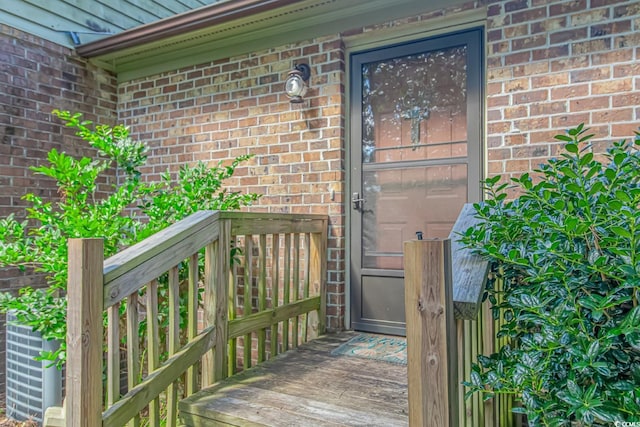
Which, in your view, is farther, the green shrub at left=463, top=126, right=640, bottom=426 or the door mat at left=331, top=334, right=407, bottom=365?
the door mat at left=331, top=334, right=407, bottom=365

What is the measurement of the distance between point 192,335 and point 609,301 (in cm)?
179

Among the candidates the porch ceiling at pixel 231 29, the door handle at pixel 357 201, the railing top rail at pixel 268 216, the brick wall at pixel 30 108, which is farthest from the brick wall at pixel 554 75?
the brick wall at pixel 30 108

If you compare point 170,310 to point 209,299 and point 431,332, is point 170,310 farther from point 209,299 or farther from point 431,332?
point 431,332

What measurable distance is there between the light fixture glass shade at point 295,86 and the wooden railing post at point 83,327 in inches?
78.3

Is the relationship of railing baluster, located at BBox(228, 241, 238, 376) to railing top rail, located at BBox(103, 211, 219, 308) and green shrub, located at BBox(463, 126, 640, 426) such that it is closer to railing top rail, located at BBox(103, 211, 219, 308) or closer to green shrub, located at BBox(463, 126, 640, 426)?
railing top rail, located at BBox(103, 211, 219, 308)

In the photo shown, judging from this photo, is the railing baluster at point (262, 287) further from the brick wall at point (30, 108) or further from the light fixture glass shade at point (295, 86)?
the brick wall at point (30, 108)

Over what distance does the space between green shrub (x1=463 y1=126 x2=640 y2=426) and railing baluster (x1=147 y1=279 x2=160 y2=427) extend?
4.38ft

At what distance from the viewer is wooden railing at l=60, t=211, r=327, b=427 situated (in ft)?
5.11

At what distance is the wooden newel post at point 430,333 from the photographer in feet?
3.48

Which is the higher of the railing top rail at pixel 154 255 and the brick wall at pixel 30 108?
the brick wall at pixel 30 108

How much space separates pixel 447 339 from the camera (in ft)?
3.52

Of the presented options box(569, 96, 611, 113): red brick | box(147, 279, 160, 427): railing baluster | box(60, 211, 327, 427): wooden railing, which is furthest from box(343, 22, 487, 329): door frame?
box(147, 279, 160, 427): railing baluster

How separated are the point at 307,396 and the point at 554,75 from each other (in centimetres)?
228

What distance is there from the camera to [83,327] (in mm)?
1556
